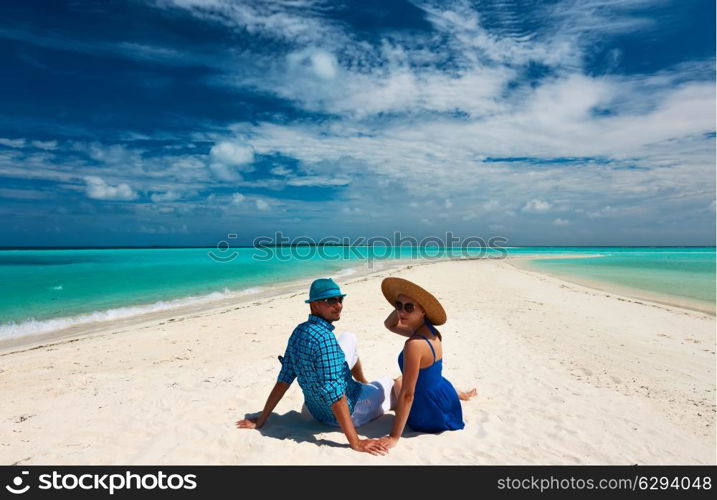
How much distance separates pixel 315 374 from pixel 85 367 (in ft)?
19.6

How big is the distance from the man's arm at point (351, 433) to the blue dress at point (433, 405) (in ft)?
1.97

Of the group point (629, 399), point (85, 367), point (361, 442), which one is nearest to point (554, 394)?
point (629, 399)

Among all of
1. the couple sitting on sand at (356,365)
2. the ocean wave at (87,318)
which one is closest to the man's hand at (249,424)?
the couple sitting on sand at (356,365)

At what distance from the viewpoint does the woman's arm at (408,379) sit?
367 centimetres

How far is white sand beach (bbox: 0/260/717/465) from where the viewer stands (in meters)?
3.91

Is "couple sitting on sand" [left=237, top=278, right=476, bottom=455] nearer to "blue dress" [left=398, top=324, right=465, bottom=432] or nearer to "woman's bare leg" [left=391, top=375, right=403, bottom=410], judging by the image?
"blue dress" [left=398, top=324, right=465, bottom=432]

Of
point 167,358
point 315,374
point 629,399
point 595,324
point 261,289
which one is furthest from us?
point 261,289

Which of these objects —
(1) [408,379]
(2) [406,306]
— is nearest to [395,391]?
(1) [408,379]

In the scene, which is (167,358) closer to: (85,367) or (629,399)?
(85,367)

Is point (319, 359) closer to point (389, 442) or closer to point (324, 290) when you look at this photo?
point (324, 290)

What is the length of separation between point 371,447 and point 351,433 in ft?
0.79

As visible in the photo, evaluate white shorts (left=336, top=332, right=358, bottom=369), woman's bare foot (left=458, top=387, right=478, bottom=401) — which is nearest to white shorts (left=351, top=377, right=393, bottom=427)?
white shorts (left=336, top=332, right=358, bottom=369)

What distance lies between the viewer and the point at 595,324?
35.7ft

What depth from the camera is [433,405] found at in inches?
161
